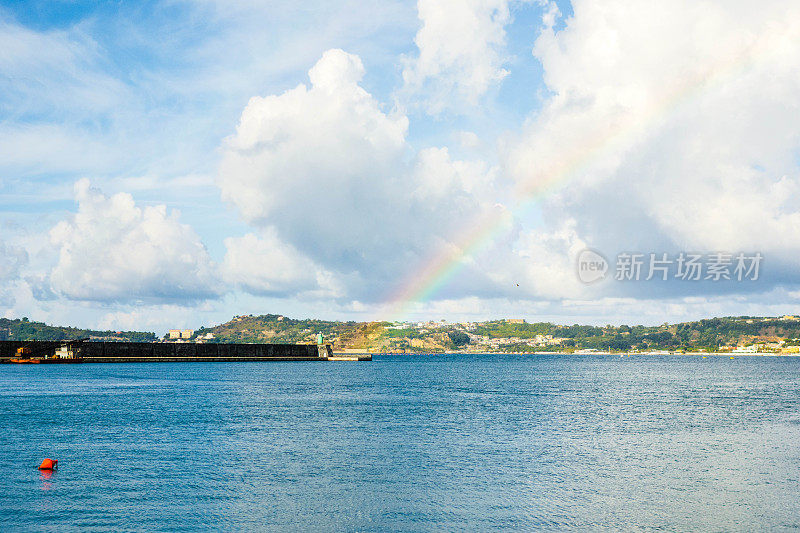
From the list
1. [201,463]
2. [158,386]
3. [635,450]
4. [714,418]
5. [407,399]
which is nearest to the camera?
[201,463]

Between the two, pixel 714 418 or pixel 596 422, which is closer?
pixel 596 422

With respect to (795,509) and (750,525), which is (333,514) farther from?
(795,509)

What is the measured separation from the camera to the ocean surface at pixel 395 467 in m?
30.1

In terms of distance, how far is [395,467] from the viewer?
41688 mm

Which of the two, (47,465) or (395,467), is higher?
(395,467)

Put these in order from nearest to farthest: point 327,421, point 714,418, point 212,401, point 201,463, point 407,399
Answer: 1. point 201,463
2. point 327,421
3. point 714,418
4. point 212,401
5. point 407,399

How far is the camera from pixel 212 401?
8562 centimetres

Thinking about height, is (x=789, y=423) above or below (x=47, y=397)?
above

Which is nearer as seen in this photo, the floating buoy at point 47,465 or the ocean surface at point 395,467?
the ocean surface at point 395,467

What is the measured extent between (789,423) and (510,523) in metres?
48.5

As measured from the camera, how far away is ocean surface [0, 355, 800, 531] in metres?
30.1

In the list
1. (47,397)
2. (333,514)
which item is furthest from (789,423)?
(47,397)

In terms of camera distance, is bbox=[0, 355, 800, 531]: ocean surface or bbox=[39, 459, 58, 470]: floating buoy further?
bbox=[39, 459, 58, 470]: floating buoy

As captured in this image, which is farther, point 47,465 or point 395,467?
point 395,467
